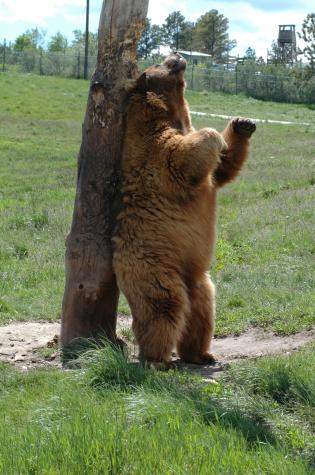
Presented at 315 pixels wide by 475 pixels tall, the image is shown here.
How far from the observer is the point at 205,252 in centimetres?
688

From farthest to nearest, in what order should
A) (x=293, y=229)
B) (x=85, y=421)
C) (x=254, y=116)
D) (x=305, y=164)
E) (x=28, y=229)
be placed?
(x=254, y=116) < (x=305, y=164) < (x=28, y=229) < (x=293, y=229) < (x=85, y=421)

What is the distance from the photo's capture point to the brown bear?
644 centimetres

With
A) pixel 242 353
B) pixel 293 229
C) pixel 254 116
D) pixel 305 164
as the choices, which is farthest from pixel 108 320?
pixel 254 116

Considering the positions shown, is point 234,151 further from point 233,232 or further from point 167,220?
point 233,232

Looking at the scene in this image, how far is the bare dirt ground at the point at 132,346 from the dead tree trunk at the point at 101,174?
51 centimetres

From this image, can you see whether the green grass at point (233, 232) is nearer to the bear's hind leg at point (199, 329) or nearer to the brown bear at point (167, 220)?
the bear's hind leg at point (199, 329)

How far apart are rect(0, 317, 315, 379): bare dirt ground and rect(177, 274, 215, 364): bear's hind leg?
0.14 m

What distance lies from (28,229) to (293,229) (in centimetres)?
430

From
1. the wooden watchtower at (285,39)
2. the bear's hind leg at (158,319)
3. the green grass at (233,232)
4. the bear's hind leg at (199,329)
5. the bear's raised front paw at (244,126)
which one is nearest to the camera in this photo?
the bear's hind leg at (158,319)

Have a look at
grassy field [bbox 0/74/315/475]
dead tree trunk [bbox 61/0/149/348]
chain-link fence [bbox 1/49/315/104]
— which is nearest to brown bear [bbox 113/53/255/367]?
dead tree trunk [bbox 61/0/149/348]

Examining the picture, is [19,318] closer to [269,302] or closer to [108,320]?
[108,320]

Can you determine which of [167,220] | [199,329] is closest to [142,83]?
[167,220]

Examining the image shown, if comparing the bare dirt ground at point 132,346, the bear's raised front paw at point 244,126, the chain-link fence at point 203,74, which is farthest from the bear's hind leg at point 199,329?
the chain-link fence at point 203,74

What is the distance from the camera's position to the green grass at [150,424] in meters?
4.15
